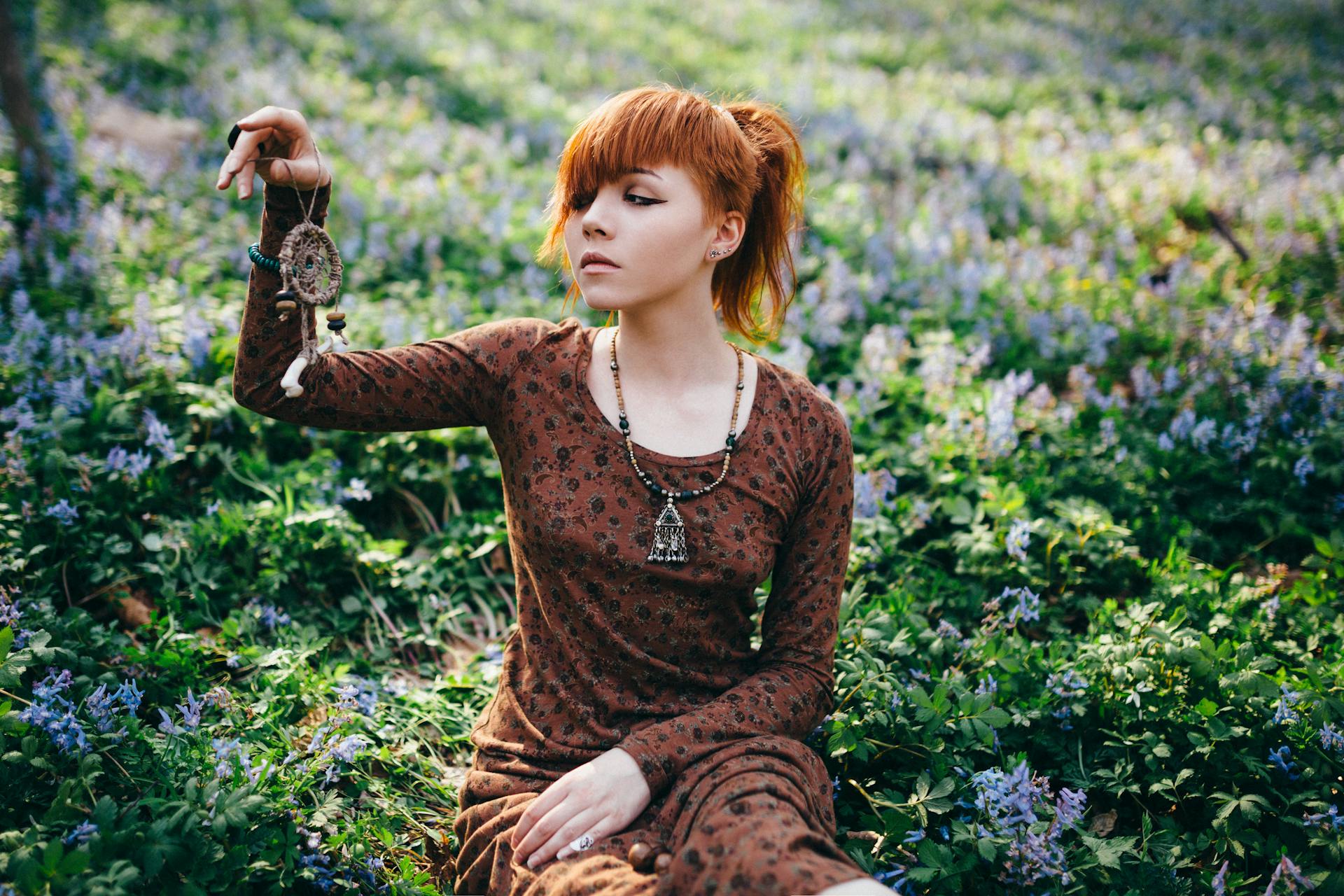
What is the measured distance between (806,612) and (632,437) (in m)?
0.65

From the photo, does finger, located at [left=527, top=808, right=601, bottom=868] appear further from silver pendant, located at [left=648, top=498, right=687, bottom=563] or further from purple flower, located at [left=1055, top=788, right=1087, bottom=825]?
purple flower, located at [left=1055, top=788, right=1087, bottom=825]

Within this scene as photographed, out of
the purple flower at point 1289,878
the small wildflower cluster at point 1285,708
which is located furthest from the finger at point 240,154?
the small wildflower cluster at point 1285,708

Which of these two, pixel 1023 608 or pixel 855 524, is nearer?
pixel 1023 608

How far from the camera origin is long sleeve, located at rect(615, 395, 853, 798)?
2.27 m

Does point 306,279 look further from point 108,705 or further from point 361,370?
point 108,705

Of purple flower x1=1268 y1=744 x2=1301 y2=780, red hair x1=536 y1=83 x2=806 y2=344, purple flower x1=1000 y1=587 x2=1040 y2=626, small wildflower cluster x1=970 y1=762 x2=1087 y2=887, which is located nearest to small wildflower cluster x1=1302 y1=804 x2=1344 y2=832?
purple flower x1=1268 y1=744 x2=1301 y2=780

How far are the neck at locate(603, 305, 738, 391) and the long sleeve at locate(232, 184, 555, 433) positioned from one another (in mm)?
241

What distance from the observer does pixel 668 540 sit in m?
2.22

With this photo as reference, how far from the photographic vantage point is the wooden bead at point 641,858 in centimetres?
197

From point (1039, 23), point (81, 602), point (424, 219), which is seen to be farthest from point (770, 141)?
point (1039, 23)

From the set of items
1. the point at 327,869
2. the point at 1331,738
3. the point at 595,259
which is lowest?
the point at 327,869

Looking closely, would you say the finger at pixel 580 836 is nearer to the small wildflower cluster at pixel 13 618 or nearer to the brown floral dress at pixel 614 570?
the brown floral dress at pixel 614 570

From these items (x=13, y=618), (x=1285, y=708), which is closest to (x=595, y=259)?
(x=13, y=618)

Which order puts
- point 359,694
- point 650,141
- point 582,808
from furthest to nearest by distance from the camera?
1. point 359,694
2. point 650,141
3. point 582,808
